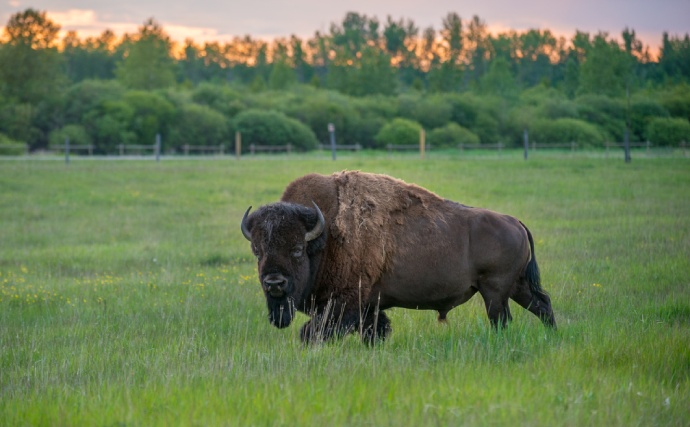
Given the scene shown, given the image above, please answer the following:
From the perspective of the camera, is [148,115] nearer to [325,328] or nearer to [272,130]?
[272,130]

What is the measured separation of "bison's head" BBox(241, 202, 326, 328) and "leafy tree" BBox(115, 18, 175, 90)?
94287mm

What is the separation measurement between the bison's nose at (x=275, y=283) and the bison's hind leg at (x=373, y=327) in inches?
42.1

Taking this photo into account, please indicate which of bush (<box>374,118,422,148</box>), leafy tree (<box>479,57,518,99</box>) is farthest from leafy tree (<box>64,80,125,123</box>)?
leafy tree (<box>479,57,518,99</box>)

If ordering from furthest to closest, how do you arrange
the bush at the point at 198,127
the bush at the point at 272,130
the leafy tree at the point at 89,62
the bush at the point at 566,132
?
1. the leafy tree at the point at 89,62
2. the bush at the point at 272,130
3. the bush at the point at 198,127
4. the bush at the point at 566,132

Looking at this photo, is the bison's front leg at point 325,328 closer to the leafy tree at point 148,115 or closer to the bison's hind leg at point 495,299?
the bison's hind leg at point 495,299

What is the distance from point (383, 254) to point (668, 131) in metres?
43.2

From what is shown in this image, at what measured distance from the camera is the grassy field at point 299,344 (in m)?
5.26

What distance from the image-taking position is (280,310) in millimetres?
7781

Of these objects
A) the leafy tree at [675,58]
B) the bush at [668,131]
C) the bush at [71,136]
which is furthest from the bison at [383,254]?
the bush at [71,136]

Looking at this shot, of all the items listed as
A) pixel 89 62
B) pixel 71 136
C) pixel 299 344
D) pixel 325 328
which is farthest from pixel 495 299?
pixel 89 62

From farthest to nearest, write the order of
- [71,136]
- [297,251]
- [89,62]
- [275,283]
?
[89,62] → [71,136] → [297,251] → [275,283]

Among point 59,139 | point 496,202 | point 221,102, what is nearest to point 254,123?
point 221,102

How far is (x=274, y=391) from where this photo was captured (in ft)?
18.4

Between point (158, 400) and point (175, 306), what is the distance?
16.9 ft
